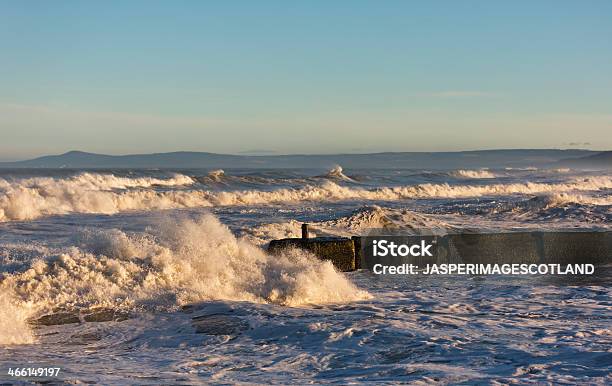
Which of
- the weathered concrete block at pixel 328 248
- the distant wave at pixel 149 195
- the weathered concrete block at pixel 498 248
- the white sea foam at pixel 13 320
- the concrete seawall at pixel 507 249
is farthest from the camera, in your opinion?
the distant wave at pixel 149 195

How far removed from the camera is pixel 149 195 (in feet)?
94.6

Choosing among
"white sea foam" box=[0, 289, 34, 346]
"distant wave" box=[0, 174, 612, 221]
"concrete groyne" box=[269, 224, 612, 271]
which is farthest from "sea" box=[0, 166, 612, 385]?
"distant wave" box=[0, 174, 612, 221]

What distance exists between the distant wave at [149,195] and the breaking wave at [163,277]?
12.8 m

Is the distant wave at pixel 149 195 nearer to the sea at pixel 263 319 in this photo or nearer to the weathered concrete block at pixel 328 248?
the weathered concrete block at pixel 328 248

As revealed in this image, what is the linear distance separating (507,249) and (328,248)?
3.60 m

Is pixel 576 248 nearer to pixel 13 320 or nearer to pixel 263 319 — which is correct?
pixel 263 319

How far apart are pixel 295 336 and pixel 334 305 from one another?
1507 mm

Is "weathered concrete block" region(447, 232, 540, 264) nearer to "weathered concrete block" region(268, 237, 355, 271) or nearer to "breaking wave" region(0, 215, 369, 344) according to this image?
"weathered concrete block" region(268, 237, 355, 271)

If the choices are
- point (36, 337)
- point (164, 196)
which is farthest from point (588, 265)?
point (164, 196)

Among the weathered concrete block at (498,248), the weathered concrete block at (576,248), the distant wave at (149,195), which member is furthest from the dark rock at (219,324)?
the distant wave at (149,195)

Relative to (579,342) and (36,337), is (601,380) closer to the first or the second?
(579,342)

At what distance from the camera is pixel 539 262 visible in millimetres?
11484

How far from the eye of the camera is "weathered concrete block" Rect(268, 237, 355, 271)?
979 centimetres

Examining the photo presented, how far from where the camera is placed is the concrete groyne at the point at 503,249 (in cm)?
1043
